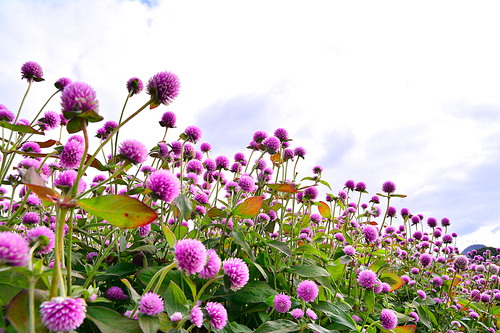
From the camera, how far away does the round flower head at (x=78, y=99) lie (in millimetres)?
720

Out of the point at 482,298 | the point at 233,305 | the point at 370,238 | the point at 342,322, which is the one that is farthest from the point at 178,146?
the point at 482,298

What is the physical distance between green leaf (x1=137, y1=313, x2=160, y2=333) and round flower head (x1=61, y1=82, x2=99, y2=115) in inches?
21.5

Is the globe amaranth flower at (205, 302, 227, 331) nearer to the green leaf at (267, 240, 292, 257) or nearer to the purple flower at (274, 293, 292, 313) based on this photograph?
the purple flower at (274, 293, 292, 313)

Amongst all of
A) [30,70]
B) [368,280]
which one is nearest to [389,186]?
[368,280]

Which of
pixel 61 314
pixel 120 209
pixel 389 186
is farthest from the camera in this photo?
pixel 389 186

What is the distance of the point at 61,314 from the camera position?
0.64 meters

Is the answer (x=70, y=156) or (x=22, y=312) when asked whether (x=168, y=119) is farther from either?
(x=22, y=312)

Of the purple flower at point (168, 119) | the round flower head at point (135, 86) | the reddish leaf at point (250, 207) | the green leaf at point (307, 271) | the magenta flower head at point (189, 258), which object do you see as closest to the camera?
the magenta flower head at point (189, 258)

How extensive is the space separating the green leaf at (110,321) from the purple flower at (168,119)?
4.47ft

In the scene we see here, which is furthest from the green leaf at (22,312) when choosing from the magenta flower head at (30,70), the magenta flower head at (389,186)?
the magenta flower head at (389,186)

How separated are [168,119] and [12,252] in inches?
55.2

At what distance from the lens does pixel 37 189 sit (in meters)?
0.69

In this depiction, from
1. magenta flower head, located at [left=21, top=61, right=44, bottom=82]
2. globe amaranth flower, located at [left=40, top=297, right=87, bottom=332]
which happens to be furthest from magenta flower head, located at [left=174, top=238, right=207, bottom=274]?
magenta flower head, located at [left=21, top=61, right=44, bottom=82]

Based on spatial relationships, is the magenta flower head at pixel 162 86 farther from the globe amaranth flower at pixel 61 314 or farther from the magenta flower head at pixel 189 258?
the globe amaranth flower at pixel 61 314
